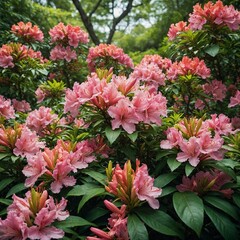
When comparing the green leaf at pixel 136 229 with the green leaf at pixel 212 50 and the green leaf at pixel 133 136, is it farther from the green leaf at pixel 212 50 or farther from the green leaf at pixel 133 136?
the green leaf at pixel 212 50

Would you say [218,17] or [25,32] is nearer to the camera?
[218,17]

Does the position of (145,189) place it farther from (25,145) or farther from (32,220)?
(25,145)

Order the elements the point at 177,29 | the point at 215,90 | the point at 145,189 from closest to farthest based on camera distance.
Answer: the point at 145,189, the point at 215,90, the point at 177,29

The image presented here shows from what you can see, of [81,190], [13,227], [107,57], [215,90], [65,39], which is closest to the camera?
[13,227]

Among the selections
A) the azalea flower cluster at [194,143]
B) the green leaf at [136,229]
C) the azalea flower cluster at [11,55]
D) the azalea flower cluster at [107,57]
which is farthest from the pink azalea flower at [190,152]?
the azalea flower cluster at [107,57]

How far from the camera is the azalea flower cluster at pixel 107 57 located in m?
3.60

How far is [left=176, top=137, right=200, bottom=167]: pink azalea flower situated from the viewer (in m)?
1.43

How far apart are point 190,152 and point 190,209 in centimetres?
30

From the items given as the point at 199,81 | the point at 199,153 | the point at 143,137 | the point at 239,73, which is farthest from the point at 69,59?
the point at 199,153

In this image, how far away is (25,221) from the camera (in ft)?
4.02

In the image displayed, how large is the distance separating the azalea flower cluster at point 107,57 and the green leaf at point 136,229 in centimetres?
262

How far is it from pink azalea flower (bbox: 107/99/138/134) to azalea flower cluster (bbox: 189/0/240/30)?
5.01 ft

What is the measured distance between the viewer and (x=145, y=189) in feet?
4.31

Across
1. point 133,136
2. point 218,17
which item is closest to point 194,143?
point 133,136
